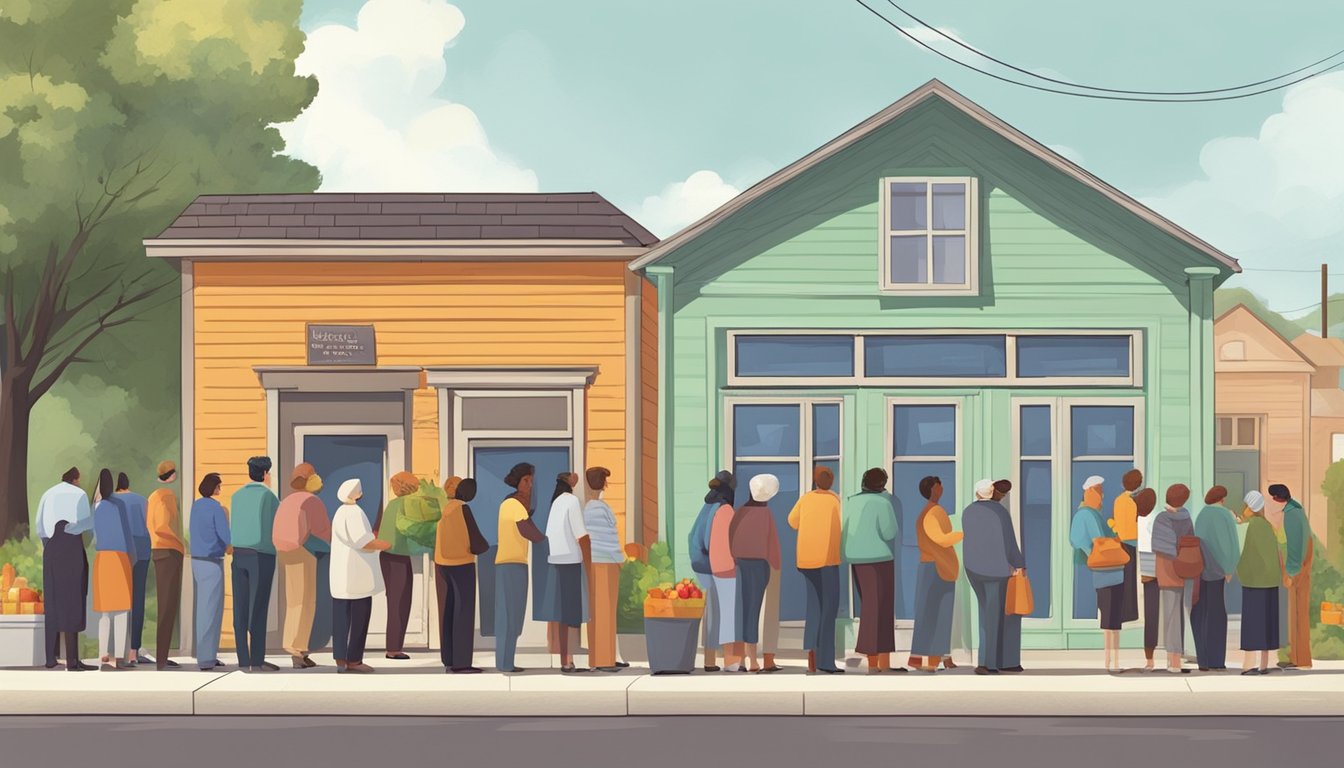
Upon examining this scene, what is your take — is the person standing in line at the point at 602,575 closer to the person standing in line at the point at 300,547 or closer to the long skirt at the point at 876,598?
the long skirt at the point at 876,598

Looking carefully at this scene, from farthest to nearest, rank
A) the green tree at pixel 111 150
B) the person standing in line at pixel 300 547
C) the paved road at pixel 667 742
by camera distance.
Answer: the green tree at pixel 111 150 → the person standing in line at pixel 300 547 → the paved road at pixel 667 742

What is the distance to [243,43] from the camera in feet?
101

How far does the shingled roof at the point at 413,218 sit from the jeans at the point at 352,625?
4335mm

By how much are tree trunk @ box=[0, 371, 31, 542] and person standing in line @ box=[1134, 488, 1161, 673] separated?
17251 mm

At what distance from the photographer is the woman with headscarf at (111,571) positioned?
57.3 ft

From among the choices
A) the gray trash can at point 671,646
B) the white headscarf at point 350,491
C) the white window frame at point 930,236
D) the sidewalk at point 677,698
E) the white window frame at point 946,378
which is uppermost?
the white window frame at point 930,236

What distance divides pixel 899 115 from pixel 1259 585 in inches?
234

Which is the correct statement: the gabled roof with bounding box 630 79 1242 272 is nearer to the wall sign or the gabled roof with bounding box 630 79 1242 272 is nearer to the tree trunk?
the wall sign

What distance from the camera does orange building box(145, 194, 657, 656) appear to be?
65.5 ft

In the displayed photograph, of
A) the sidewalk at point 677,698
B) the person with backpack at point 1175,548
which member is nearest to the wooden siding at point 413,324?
the sidewalk at point 677,698

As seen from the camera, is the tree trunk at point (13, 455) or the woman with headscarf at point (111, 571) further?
the tree trunk at point (13, 455)

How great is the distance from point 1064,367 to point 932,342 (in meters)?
1.39

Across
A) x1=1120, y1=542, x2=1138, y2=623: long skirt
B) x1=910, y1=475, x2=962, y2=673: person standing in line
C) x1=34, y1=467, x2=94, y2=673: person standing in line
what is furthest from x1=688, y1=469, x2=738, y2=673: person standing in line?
x1=34, y1=467, x2=94, y2=673: person standing in line

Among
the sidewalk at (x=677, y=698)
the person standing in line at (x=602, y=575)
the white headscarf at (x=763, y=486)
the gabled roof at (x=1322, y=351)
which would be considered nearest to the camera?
the sidewalk at (x=677, y=698)
